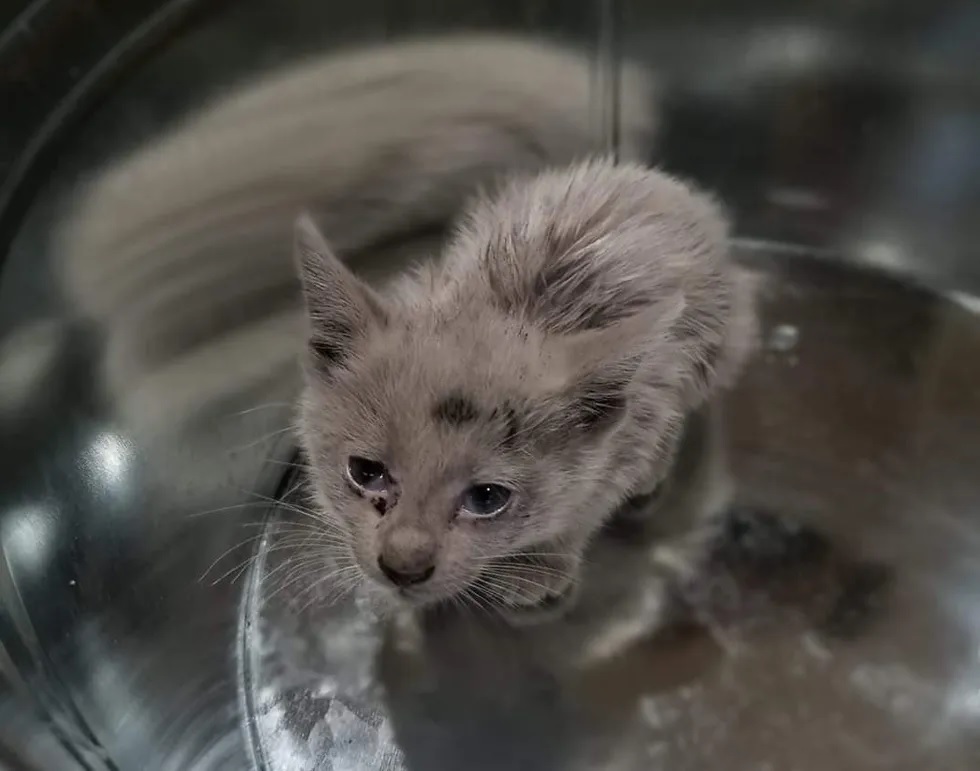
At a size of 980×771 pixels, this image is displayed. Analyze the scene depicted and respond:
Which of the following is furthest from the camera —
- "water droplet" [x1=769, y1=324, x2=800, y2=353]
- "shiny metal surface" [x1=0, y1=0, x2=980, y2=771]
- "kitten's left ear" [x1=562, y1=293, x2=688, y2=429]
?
"water droplet" [x1=769, y1=324, x2=800, y2=353]

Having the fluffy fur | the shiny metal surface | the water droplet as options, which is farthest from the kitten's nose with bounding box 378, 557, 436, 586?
the water droplet

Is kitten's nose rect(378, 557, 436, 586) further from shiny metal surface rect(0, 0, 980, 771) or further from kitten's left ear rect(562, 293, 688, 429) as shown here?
shiny metal surface rect(0, 0, 980, 771)

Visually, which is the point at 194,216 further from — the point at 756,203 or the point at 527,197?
the point at 756,203

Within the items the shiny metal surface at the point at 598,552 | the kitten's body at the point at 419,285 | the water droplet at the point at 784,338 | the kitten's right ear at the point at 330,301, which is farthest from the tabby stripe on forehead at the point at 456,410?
the water droplet at the point at 784,338

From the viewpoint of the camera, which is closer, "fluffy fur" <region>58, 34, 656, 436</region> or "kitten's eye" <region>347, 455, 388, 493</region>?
"kitten's eye" <region>347, 455, 388, 493</region>

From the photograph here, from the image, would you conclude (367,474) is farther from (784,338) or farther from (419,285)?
(784,338)

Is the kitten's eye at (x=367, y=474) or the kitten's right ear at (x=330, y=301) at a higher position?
the kitten's right ear at (x=330, y=301)

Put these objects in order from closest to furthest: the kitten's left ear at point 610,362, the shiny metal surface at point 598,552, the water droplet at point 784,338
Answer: the kitten's left ear at point 610,362 → the shiny metal surface at point 598,552 → the water droplet at point 784,338

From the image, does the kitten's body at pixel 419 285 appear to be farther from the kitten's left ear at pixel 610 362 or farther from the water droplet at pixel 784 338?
the water droplet at pixel 784 338
